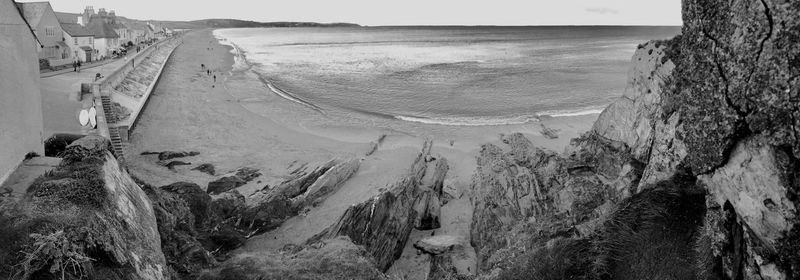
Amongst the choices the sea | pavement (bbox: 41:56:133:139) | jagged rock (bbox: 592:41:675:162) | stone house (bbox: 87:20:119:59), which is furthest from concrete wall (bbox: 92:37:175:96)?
jagged rock (bbox: 592:41:675:162)

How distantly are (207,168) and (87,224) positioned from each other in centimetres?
1483

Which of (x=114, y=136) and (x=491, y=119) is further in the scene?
(x=491, y=119)

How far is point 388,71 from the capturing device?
230ft

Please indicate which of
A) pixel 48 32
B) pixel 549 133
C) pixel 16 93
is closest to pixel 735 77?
pixel 16 93

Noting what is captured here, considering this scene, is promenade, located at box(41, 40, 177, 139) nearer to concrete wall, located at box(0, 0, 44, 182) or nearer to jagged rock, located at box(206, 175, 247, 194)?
concrete wall, located at box(0, 0, 44, 182)

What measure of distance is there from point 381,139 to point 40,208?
72.6 feet

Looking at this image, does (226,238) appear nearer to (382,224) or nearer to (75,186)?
Result: (382,224)

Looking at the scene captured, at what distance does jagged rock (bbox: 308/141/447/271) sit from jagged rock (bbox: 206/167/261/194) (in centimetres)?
726

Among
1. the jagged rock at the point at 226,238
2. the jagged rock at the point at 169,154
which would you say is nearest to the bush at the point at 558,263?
the jagged rock at the point at 226,238

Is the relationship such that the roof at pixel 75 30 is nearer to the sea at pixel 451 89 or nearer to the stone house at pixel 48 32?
the stone house at pixel 48 32

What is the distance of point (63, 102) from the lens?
2717 centimetres

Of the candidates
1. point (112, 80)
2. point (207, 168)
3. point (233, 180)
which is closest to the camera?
point (233, 180)

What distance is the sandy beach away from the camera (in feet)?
60.1

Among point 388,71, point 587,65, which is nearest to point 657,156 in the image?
point 388,71
